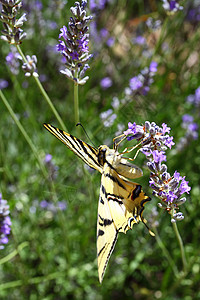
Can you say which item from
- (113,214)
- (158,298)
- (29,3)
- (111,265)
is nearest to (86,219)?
(111,265)

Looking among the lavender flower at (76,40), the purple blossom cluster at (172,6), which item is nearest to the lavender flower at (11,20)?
the lavender flower at (76,40)

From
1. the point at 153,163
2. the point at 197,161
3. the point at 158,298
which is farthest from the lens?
the point at 197,161

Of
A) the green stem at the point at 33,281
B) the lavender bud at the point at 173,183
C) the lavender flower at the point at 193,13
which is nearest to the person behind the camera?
the lavender bud at the point at 173,183

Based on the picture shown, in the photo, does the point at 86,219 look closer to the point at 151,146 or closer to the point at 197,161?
the point at 197,161

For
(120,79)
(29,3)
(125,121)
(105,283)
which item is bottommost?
(105,283)

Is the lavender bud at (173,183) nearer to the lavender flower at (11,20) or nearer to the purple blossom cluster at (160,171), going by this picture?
the purple blossom cluster at (160,171)

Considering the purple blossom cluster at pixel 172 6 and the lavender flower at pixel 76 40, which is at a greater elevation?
the purple blossom cluster at pixel 172 6

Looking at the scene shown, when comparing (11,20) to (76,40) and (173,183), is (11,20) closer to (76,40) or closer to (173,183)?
(76,40)
